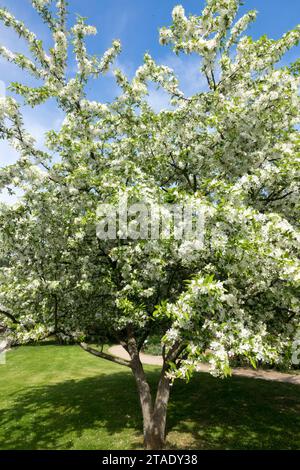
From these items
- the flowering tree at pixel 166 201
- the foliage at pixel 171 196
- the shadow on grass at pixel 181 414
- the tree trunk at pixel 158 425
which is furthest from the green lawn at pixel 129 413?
the foliage at pixel 171 196

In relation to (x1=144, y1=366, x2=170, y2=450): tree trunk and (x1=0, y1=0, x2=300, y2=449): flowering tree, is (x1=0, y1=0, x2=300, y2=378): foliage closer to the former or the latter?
(x1=0, y1=0, x2=300, y2=449): flowering tree

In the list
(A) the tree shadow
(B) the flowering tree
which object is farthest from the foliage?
(A) the tree shadow

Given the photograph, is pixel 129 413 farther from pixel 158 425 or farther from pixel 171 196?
pixel 171 196

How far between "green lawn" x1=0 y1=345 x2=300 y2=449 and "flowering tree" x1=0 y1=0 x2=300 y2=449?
2.14 m

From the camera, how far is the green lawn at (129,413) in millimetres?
13297

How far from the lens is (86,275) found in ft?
38.6

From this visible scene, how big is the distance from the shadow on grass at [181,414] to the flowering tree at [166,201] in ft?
8.36

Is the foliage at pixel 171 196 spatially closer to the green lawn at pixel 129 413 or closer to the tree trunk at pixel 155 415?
the tree trunk at pixel 155 415

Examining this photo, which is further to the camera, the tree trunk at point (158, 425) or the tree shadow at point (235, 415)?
the tree shadow at point (235, 415)

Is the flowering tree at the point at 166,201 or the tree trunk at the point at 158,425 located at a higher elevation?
the flowering tree at the point at 166,201

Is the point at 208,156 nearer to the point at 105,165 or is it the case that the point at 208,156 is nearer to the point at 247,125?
the point at 247,125

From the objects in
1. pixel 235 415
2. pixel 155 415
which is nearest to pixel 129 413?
pixel 155 415

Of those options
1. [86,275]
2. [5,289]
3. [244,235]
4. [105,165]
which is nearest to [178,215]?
[244,235]

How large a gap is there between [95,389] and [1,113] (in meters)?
16.2
